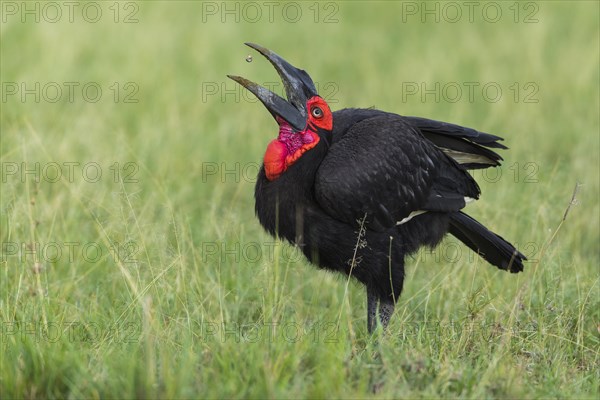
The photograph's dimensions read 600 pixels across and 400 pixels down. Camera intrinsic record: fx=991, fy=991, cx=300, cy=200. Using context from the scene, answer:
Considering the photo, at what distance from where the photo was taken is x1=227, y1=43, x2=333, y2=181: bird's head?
435 cm

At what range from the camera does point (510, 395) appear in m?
3.47

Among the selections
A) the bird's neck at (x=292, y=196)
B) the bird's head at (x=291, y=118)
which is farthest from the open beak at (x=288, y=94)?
the bird's neck at (x=292, y=196)

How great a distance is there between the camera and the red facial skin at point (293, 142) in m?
4.35

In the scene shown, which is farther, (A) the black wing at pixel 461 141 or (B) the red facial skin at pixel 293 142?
(A) the black wing at pixel 461 141

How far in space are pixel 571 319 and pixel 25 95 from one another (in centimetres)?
469

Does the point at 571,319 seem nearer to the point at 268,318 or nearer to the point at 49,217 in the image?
the point at 268,318

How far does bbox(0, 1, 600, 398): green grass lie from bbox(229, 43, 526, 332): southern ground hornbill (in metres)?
0.23

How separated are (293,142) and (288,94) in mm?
261

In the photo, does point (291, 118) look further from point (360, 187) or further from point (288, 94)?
point (360, 187)

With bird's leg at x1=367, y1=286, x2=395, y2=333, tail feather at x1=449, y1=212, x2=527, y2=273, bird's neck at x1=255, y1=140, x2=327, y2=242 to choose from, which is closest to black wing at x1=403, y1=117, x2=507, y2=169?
tail feather at x1=449, y1=212, x2=527, y2=273

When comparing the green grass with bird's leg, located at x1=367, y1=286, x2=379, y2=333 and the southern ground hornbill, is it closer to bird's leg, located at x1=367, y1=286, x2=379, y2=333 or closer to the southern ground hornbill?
bird's leg, located at x1=367, y1=286, x2=379, y2=333

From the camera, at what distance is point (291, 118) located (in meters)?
4.38

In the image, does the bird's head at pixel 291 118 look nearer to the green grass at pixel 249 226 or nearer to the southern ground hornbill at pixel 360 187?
the southern ground hornbill at pixel 360 187

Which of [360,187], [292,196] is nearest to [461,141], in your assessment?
[360,187]
